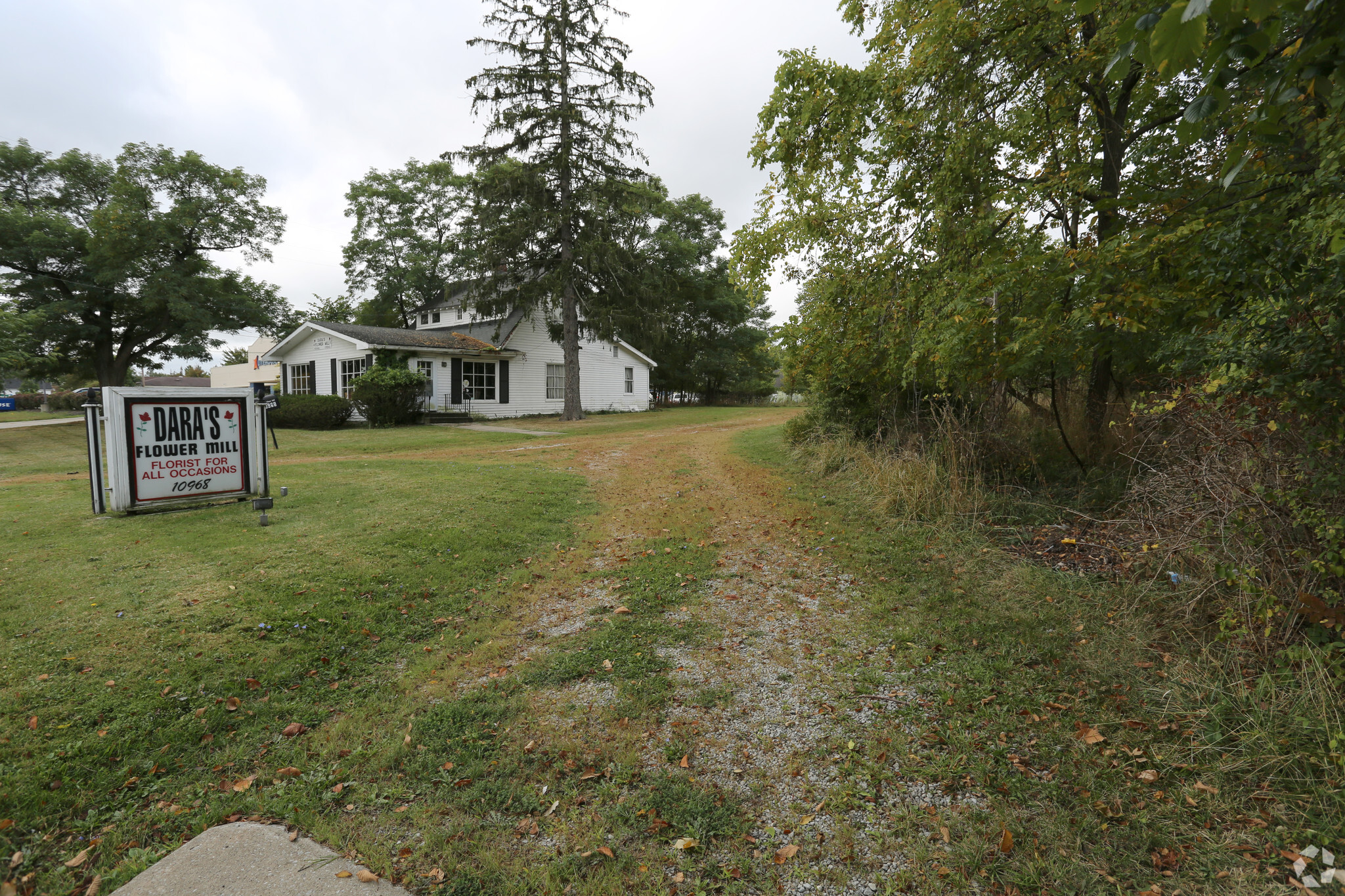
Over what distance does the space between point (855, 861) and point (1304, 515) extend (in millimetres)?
3112

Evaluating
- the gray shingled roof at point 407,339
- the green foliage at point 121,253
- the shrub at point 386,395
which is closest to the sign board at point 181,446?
the shrub at point 386,395

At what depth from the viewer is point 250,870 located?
235 cm

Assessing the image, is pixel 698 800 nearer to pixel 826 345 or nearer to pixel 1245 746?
pixel 1245 746

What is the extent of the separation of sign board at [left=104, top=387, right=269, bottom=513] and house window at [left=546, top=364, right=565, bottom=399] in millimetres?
20625

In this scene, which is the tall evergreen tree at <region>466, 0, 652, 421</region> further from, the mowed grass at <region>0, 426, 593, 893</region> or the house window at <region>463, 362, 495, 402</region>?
the mowed grass at <region>0, 426, 593, 893</region>

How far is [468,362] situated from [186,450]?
61.5 feet

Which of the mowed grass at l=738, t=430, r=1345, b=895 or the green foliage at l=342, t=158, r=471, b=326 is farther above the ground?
the green foliage at l=342, t=158, r=471, b=326

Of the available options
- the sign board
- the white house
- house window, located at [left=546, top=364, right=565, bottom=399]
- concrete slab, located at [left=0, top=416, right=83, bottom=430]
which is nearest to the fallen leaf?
the sign board

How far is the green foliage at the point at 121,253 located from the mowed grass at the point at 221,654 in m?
25.4

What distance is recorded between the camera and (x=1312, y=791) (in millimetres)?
2668

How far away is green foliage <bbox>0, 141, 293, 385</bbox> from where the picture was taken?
84.4 ft

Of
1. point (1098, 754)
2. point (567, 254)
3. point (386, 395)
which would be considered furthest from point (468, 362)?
point (1098, 754)

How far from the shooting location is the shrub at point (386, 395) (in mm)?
20203

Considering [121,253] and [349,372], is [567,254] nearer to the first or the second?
[349,372]
